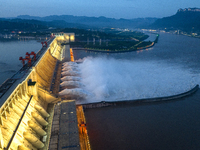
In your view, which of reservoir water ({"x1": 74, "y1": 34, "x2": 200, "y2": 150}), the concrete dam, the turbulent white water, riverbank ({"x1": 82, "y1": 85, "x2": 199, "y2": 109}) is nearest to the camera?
the concrete dam

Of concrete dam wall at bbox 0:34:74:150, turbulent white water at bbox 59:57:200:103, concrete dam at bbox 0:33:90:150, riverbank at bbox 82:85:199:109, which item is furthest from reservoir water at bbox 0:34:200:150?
concrete dam wall at bbox 0:34:74:150

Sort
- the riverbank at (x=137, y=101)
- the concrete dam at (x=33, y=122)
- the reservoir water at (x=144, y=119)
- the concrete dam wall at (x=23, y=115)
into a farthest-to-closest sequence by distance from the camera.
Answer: the riverbank at (x=137, y=101), the reservoir water at (x=144, y=119), the concrete dam at (x=33, y=122), the concrete dam wall at (x=23, y=115)

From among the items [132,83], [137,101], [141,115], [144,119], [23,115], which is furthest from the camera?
[132,83]

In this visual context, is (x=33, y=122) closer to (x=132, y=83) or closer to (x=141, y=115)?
(x=141, y=115)

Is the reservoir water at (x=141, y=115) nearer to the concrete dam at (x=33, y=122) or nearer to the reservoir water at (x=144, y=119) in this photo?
the reservoir water at (x=144, y=119)

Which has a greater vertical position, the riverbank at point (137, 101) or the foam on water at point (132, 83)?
the foam on water at point (132, 83)

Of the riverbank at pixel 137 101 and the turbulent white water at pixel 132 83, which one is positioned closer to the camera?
the riverbank at pixel 137 101

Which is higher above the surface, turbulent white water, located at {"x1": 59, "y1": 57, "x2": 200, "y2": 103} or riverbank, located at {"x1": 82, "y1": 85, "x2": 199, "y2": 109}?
turbulent white water, located at {"x1": 59, "y1": 57, "x2": 200, "y2": 103}

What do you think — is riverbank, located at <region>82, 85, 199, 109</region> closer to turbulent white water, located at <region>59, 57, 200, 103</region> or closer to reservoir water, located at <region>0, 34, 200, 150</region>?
reservoir water, located at <region>0, 34, 200, 150</region>

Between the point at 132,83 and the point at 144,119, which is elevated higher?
the point at 132,83

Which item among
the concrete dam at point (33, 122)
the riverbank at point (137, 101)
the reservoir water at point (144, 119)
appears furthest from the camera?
the riverbank at point (137, 101)

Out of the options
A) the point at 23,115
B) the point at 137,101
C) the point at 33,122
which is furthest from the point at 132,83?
the point at 23,115

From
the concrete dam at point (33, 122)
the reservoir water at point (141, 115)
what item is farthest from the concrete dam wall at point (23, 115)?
the reservoir water at point (141, 115)
